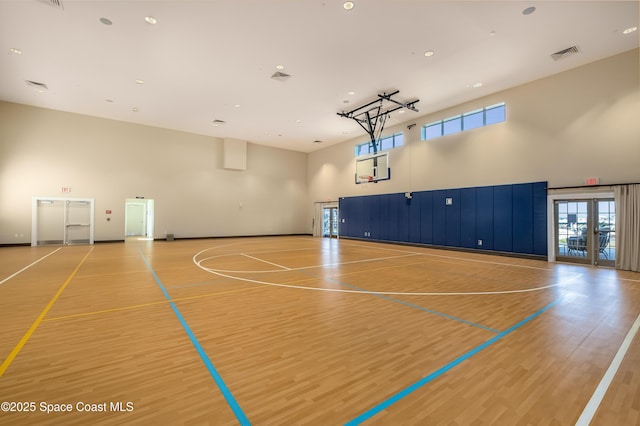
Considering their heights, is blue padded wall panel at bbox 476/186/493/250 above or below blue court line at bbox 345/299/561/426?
above

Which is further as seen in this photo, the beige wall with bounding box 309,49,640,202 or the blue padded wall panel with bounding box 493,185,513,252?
the blue padded wall panel with bounding box 493,185,513,252

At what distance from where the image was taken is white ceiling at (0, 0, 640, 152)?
657 cm

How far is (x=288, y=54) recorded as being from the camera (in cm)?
836

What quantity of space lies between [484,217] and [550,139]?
3448mm

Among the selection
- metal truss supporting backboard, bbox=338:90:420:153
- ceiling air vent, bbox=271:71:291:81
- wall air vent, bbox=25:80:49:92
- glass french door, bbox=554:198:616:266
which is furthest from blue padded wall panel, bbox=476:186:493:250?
wall air vent, bbox=25:80:49:92

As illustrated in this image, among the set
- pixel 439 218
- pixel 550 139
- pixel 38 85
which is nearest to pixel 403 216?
pixel 439 218

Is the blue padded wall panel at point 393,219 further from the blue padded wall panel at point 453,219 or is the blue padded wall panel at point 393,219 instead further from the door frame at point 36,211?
the door frame at point 36,211

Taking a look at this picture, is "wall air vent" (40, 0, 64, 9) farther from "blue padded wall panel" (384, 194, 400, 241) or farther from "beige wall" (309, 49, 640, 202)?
"blue padded wall panel" (384, 194, 400, 241)

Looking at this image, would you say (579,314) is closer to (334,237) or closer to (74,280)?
(74,280)

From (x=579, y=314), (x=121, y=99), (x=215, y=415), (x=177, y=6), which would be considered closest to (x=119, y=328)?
(x=215, y=415)

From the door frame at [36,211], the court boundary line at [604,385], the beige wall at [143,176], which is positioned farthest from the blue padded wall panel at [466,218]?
the door frame at [36,211]

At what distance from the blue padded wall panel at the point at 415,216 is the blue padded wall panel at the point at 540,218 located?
4.65 metres

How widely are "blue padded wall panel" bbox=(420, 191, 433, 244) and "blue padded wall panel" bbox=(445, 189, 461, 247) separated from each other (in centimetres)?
79

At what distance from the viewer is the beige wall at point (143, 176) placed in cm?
1255
